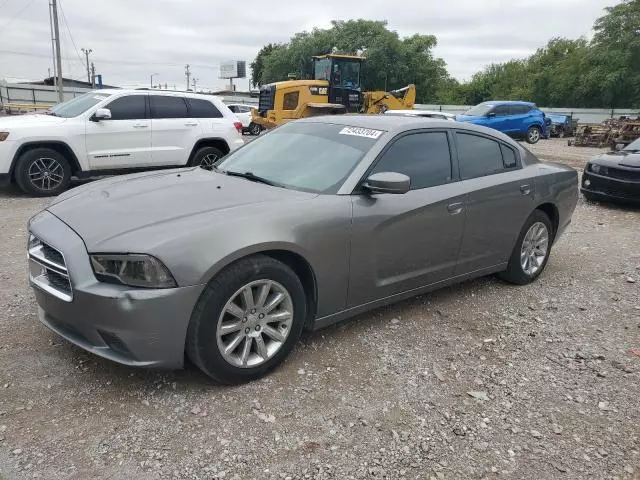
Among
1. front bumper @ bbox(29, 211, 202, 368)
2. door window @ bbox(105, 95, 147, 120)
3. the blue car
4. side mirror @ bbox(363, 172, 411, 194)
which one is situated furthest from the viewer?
the blue car

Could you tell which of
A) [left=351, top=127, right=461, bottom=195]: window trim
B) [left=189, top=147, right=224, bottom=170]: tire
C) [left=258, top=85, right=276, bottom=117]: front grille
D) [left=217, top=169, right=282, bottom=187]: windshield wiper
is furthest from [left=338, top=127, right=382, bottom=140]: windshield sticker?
[left=258, top=85, right=276, bottom=117]: front grille

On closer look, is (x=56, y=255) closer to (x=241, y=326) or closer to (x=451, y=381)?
(x=241, y=326)

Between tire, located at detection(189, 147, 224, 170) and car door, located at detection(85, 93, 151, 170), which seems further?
tire, located at detection(189, 147, 224, 170)

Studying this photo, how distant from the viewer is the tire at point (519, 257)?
478 centimetres

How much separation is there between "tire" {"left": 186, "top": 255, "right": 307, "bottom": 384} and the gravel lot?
0.48 ft

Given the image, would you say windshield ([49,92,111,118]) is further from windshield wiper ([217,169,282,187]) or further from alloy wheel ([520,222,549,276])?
alloy wheel ([520,222,549,276])

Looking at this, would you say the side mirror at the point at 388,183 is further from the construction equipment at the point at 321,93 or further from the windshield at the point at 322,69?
the windshield at the point at 322,69

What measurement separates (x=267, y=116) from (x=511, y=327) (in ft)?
55.9

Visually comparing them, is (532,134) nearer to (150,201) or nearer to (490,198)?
(490,198)

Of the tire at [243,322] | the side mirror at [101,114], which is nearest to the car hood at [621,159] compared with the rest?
the tire at [243,322]

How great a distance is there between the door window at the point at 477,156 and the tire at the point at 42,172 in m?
6.50

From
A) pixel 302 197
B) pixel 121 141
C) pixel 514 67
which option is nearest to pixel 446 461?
pixel 302 197

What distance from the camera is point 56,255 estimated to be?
9.69 ft

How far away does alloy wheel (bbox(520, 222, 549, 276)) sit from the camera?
192 inches
